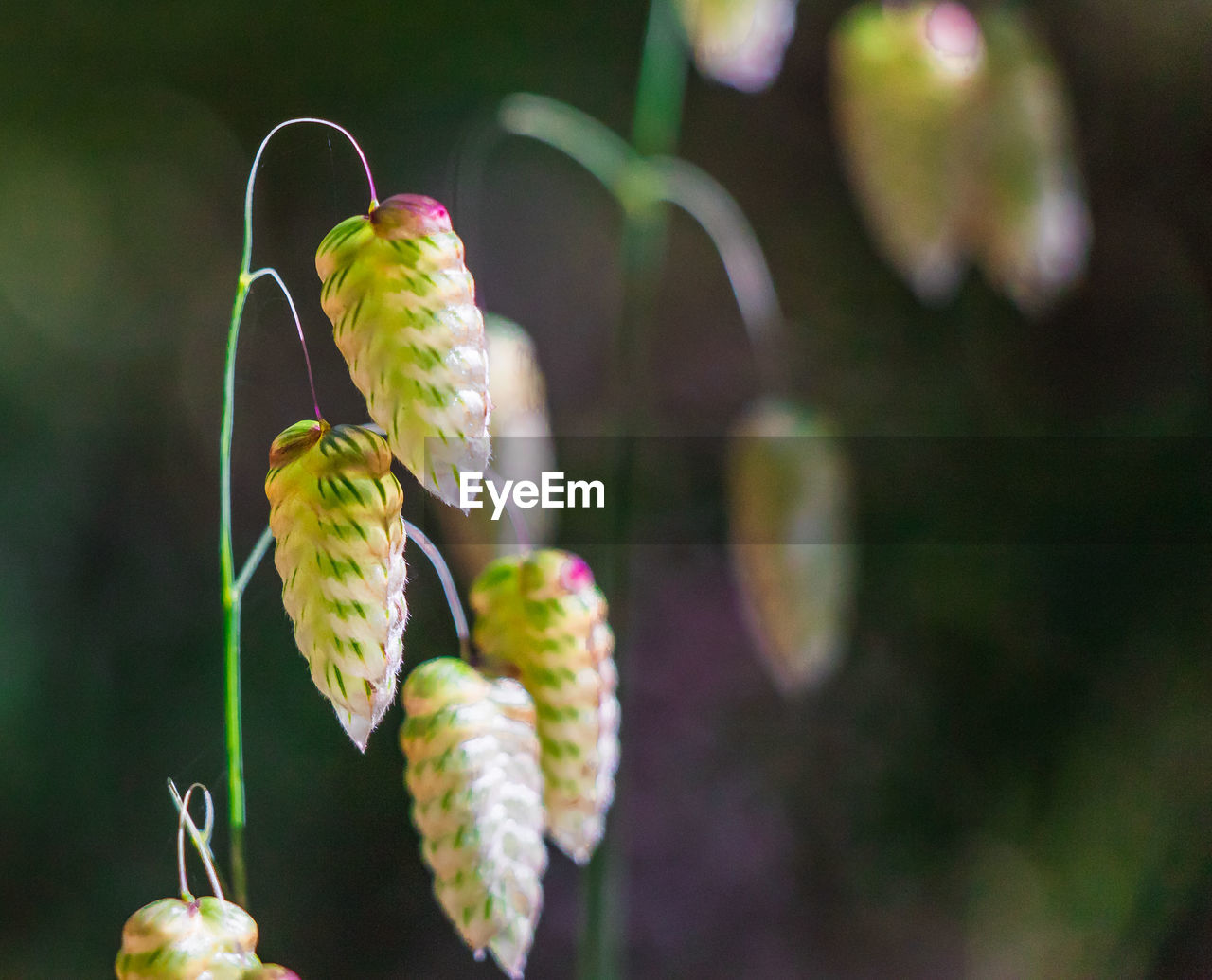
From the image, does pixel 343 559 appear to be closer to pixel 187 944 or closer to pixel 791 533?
pixel 187 944

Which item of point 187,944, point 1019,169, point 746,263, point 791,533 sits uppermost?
point 746,263

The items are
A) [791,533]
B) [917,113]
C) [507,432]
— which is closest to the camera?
[507,432]

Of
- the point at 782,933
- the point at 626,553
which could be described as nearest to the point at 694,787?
the point at 782,933

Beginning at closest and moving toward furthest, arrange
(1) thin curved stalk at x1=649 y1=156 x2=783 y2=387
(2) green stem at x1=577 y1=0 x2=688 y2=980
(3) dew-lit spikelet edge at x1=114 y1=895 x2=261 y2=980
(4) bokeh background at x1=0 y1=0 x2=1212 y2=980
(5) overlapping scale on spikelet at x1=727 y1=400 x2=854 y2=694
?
1. (3) dew-lit spikelet edge at x1=114 y1=895 x2=261 y2=980
2. (2) green stem at x1=577 y1=0 x2=688 y2=980
3. (5) overlapping scale on spikelet at x1=727 y1=400 x2=854 y2=694
4. (4) bokeh background at x1=0 y1=0 x2=1212 y2=980
5. (1) thin curved stalk at x1=649 y1=156 x2=783 y2=387

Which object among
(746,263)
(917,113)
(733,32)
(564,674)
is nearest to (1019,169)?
(917,113)

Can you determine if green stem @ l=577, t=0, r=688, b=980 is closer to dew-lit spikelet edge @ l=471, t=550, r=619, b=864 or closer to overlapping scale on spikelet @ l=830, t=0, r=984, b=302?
overlapping scale on spikelet @ l=830, t=0, r=984, b=302

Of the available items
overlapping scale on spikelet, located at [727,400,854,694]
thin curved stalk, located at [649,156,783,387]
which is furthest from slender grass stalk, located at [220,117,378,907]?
thin curved stalk, located at [649,156,783,387]
